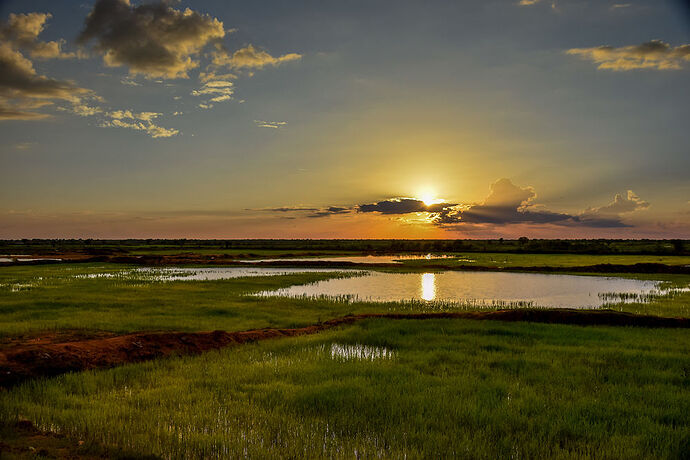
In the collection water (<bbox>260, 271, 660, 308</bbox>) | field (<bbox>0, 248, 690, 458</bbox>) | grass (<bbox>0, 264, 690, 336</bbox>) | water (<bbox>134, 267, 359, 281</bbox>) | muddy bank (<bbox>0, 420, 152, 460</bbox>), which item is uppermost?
muddy bank (<bbox>0, 420, 152, 460</bbox>)

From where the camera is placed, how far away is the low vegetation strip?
1052 centimetres

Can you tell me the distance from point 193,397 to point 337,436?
365 cm

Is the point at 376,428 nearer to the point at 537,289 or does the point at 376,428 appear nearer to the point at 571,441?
the point at 571,441

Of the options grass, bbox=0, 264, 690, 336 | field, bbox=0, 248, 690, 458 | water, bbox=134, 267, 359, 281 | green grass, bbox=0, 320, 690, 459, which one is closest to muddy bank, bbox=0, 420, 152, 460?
field, bbox=0, 248, 690, 458

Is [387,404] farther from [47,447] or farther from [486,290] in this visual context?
[486,290]

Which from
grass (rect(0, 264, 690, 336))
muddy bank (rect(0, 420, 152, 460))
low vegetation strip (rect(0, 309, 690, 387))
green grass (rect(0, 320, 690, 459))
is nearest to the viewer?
muddy bank (rect(0, 420, 152, 460))

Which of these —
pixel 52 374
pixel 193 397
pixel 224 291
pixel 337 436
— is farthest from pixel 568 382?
pixel 224 291

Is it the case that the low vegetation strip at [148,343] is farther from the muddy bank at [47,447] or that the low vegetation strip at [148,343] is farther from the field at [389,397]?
the muddy bank at [47,447]

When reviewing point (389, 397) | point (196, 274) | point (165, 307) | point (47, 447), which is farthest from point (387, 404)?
point (196, 274)

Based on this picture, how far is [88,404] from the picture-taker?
830 cm

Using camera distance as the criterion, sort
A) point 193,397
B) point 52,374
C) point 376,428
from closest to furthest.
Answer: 1. point 376,428
2. point 193,397
3. point 52,374

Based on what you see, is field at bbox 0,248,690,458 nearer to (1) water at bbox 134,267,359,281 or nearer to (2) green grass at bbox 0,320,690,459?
(2) green grass at bbox 0,320,690,459

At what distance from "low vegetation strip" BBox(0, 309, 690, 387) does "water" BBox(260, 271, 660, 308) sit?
6776mm

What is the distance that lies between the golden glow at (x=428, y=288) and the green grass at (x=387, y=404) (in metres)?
16.0
